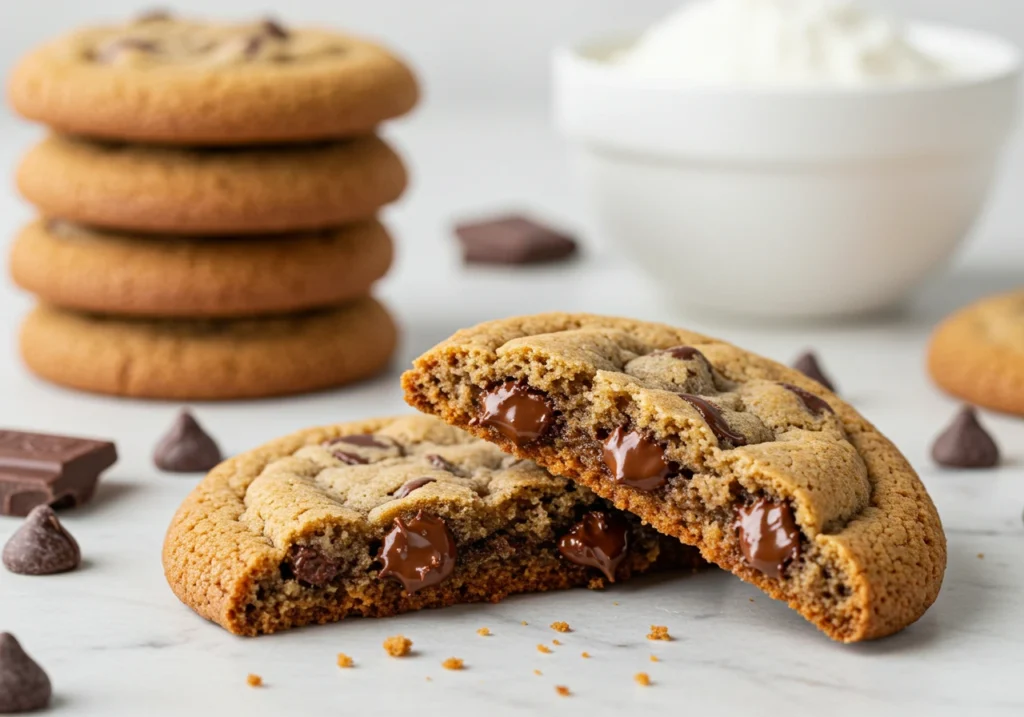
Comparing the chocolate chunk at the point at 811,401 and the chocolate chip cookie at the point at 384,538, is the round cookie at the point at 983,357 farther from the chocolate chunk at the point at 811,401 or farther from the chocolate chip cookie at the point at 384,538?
the chocolate chip cookie at the point at 384,538

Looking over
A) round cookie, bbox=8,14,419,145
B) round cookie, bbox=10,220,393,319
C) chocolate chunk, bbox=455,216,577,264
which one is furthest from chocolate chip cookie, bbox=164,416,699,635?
chocolate chunk, bbox=455,216,577,264

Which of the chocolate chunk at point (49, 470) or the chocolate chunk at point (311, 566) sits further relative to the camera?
the chocolate chunk at point (49, 470)

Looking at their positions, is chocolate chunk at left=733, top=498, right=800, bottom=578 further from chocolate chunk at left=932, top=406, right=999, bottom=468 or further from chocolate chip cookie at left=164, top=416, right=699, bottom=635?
chocolate chunk at left=932, top=406, right=999, bottom=468

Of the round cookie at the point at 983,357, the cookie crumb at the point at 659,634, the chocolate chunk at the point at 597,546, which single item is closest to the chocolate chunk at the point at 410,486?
the chocolate chunk at the point at 597,546

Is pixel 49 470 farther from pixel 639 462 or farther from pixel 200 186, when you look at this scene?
pixel 639 462

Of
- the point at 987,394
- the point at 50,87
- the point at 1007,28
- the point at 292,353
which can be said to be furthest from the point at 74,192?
the point at 1007,28

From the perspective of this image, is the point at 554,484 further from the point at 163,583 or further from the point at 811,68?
the point at 811,68
